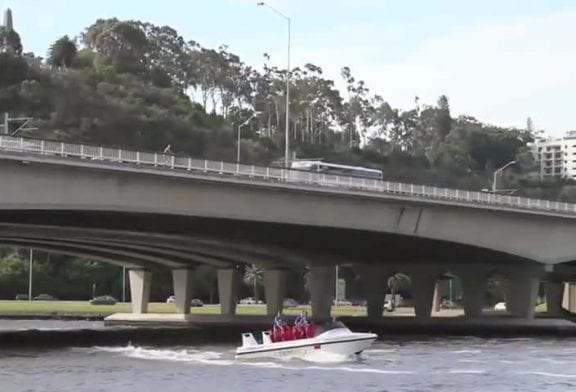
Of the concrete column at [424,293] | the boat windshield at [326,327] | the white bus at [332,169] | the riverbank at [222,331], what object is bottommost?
the riverbank at [222,331]

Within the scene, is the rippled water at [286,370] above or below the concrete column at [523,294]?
below

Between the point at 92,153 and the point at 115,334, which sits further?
the point at 115,334

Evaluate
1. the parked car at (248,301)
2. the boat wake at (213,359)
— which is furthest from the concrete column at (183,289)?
the parked car at (248,301)

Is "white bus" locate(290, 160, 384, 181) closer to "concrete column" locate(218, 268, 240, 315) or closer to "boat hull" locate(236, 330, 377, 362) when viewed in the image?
"boat hull" locate(236, 330, 377, 362)

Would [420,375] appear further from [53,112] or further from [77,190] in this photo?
[53,112]

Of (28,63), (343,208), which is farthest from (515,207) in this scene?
(28,63)

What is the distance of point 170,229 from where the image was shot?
259 feet

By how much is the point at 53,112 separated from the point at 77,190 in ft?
369

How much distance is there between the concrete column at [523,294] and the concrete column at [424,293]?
517 inches

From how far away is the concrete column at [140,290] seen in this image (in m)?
117

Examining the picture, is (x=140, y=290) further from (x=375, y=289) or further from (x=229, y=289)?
(x=375, y=289)

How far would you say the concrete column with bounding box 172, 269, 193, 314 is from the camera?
376 ft

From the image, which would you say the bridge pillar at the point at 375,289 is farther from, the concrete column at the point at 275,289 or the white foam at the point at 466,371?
the white foam at the point at 466,371

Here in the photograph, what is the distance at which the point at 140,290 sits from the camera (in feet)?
389
